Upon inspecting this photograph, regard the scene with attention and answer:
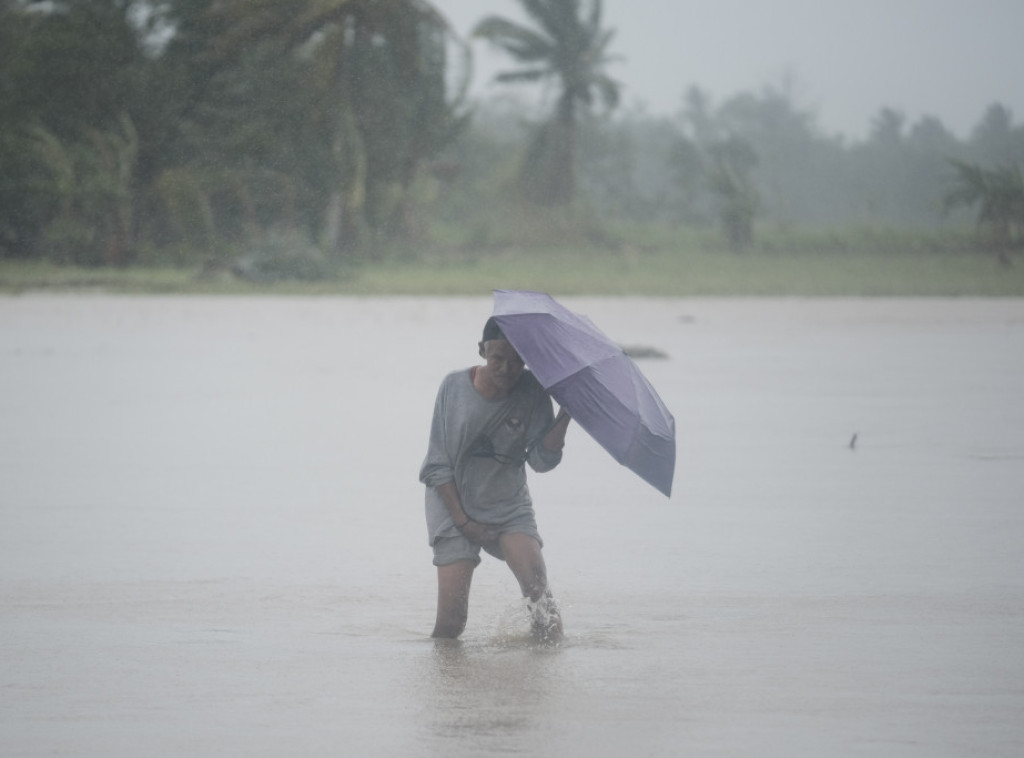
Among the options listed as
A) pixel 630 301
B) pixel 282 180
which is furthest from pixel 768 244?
pixel 630 301

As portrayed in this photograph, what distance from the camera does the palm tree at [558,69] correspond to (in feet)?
165

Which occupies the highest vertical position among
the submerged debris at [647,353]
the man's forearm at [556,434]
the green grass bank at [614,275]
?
the man's forearm at [556,434]

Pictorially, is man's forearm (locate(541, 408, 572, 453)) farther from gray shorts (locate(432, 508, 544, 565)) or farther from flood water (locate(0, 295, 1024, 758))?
flood water (locate(0, 295, 1024, 758))

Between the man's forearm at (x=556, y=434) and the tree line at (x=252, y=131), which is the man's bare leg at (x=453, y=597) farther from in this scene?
the tree line at (x=252, y=131)

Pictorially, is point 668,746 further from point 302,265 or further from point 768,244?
point 768,244

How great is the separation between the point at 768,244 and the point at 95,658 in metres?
39.7

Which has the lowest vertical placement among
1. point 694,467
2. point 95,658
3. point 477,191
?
point 477,191

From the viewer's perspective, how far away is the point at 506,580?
7.48 meters

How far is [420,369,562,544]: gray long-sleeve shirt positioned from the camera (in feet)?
19.3

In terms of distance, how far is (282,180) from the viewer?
1663 inches

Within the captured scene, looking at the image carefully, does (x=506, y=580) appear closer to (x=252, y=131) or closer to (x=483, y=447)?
(x=483, y=447)

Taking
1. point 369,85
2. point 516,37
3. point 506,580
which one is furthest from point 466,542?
point 516,37

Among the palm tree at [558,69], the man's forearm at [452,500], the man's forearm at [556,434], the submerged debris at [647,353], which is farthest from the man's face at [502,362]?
the palm tree at [558,69]

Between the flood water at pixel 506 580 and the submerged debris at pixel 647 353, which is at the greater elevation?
the flood water at pixel 506 580
